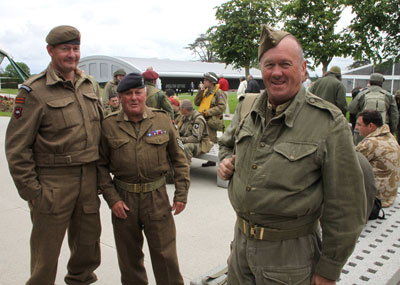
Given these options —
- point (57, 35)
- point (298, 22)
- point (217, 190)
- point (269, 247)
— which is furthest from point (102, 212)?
point (298, 22)

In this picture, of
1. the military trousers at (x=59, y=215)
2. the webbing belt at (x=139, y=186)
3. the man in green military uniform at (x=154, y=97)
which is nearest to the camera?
the military trousers at (x=59, y=215)

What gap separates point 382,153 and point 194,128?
3.00 metres

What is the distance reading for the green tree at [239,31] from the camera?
20.8 meters

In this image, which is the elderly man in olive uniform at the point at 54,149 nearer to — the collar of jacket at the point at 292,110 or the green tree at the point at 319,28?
the collar of jacket at the point at 292,110

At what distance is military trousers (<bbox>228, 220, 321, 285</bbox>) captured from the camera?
5.15 feet

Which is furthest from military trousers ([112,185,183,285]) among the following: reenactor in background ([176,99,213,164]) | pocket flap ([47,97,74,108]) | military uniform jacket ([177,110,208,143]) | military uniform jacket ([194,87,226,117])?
military uniform jacket ([194,87,226,117])

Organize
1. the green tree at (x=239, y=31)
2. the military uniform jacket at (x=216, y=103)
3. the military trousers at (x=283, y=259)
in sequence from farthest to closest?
the green tree at (x=239, y=31) < the military uniform jacket at (x=216, y=103) < the military trousers at (x=283, y=259)

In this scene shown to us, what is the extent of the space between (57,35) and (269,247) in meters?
1.90

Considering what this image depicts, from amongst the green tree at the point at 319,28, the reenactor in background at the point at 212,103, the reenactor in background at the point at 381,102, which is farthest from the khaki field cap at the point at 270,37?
the green tree at the point at 319,28

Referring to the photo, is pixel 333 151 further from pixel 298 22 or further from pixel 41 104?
pixel 298 22

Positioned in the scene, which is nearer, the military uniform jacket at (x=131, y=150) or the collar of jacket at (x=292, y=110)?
the collar of jacket at (x=292, y=110)

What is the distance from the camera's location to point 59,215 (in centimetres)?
242

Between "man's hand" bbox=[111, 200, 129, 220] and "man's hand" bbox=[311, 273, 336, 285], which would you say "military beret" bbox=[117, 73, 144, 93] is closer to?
"man's hand" bbox=[111, 200, 129, 220]

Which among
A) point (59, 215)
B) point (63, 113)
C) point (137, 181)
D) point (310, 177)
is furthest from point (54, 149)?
point (310, 177)
